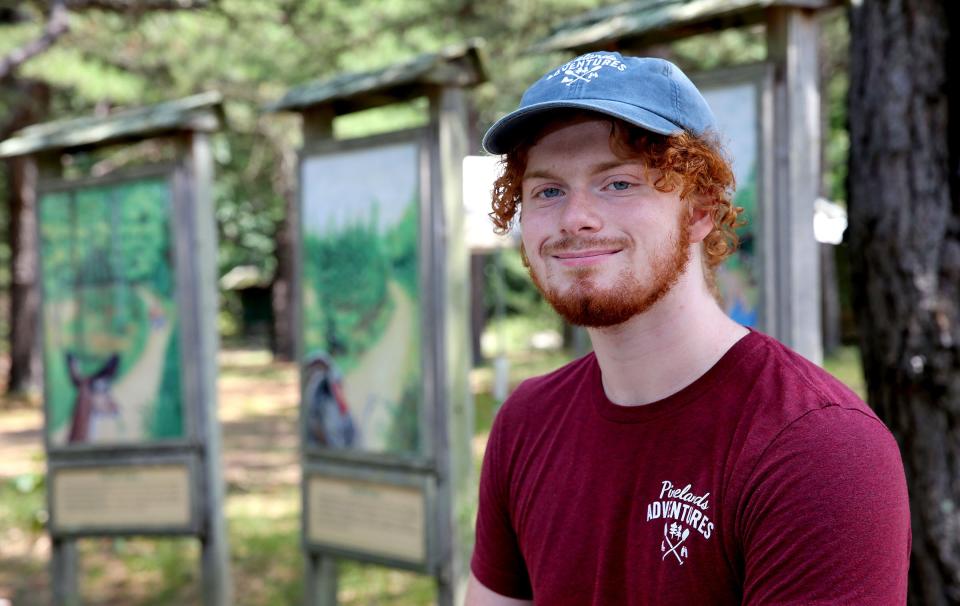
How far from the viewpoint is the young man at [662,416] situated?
4.11 ft

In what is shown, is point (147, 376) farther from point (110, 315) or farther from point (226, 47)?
point (226, 47)

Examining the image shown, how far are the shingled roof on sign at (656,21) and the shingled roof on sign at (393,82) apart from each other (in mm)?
362

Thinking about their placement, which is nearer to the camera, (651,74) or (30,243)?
(651,74)

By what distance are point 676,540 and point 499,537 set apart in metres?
0.48

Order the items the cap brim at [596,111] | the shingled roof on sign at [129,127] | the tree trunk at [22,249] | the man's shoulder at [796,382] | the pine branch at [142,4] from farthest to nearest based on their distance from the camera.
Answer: the tree trunk at [22,249]
the pine branch at [142,4]
the shingled roof on sign at [129,127]
the cap brim at [596,111]
the man's shoulder at [796,382]

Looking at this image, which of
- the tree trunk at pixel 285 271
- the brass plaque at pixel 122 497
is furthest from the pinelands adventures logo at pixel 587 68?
the tree trunk at pixel 285 271

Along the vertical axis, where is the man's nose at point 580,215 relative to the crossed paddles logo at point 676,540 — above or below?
above

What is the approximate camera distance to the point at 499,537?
5.83 feet

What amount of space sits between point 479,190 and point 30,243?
718cm

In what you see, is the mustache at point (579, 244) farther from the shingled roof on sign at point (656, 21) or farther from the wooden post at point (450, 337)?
the wooden post at point (450, 337)

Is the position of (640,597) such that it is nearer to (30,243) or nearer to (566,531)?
(566,531)

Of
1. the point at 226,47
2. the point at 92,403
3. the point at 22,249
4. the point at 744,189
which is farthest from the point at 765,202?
the point at 22,249

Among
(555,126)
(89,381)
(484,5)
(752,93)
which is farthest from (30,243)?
(555,126)

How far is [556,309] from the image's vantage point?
5.19ft
